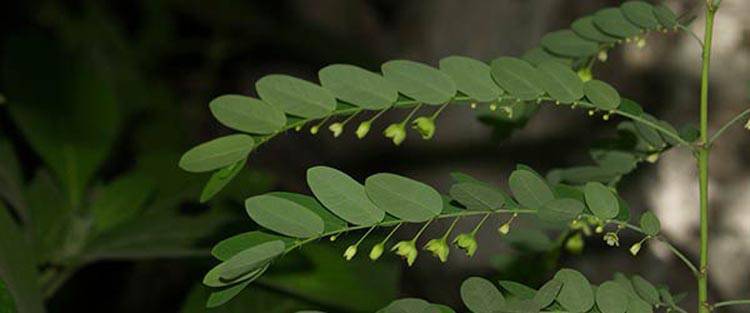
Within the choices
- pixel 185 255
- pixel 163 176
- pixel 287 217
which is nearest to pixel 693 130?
pixel 287 217

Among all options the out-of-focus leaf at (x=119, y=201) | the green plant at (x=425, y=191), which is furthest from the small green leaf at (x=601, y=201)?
the out-of-focus leaf at (x=119, y=201)

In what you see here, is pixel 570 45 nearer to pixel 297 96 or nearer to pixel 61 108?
pixel 297 96

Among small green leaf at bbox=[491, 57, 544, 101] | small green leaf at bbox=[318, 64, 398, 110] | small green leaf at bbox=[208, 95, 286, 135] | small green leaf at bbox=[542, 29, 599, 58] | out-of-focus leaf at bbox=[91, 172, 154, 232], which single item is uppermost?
small green leaf at bbox=[542, 29, 599, 58]

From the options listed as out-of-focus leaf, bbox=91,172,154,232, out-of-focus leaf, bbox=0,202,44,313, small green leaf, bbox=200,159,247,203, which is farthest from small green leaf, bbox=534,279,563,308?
out-of-focus leaf, bbox=91,172,154,232

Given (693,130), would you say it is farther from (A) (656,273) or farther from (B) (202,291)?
(A) (656,273)

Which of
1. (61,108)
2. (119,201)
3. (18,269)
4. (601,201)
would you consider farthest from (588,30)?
(61,108)

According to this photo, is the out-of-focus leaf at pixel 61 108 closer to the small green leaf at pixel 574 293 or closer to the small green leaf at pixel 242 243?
the small green leaf at pixel 242 243

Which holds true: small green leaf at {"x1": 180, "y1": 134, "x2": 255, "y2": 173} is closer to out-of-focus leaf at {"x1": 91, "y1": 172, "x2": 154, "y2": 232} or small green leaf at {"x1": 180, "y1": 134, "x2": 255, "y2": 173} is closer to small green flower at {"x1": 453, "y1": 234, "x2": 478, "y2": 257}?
small green flower at {"x1": 453, "y1": 234, "x2": 478, "y2": 257}
